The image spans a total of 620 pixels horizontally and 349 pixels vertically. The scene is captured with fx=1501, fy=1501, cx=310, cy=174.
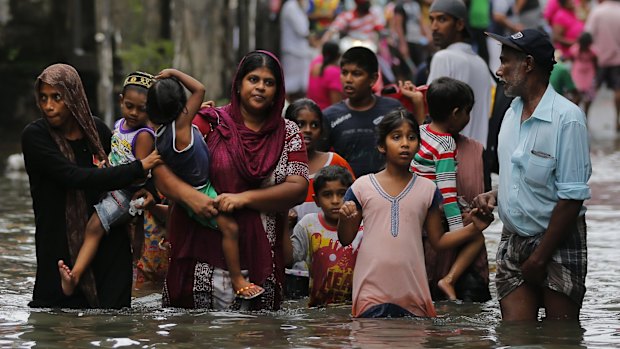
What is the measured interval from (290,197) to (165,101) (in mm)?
841

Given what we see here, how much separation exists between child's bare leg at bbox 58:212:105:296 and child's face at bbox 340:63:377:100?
274 cm

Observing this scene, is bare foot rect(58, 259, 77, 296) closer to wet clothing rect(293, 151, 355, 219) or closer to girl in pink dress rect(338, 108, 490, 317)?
girl in pink dress rect(338, 108, 490, 317)

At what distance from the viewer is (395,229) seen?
802 centimetres

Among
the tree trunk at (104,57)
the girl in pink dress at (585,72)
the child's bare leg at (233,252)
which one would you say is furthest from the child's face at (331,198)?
Result: the girl in pink dress at (585,72)

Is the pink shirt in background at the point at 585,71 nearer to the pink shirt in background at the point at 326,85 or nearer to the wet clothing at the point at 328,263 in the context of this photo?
the pink shirt in background at the point at 326,85

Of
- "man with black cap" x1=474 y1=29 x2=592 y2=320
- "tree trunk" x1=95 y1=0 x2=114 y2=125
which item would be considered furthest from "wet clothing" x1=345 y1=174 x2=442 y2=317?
"tree trunk" x1=95 y1=0 x2=114 y2=125

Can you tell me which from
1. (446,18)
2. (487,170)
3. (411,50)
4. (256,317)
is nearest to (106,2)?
(411,50)

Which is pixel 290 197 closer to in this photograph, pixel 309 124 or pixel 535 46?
pixel 535 46

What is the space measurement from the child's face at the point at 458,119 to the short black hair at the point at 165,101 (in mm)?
2059

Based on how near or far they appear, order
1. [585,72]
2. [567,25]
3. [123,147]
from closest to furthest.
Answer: [123,147], [585,72], [567,25]

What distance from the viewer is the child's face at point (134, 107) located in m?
8.77

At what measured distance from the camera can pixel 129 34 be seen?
19.4m

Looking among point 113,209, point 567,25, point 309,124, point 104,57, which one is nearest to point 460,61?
point 309,124

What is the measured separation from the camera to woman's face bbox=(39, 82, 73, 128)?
7.95 meters
